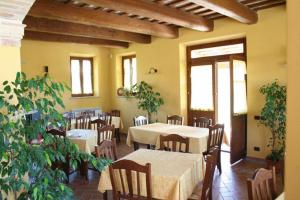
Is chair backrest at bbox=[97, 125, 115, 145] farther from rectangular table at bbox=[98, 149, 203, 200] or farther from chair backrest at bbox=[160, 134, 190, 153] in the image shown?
rectangular table at bbox=[98, 149, 203, 200]

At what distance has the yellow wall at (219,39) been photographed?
4.79m

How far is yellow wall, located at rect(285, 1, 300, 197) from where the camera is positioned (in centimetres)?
75

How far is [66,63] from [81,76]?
71cm

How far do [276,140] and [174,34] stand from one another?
129 inches

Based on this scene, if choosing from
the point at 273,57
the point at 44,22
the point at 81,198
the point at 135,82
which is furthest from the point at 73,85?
the point at 273,57

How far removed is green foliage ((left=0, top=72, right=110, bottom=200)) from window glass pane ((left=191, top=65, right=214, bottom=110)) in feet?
15.4

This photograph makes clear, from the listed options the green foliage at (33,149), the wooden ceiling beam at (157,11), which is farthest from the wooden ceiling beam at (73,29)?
the green foliage at (33,149)

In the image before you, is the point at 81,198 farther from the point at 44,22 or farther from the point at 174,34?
the point at 174,34

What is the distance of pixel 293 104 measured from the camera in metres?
0.76

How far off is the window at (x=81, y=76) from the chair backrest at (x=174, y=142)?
15.8ft

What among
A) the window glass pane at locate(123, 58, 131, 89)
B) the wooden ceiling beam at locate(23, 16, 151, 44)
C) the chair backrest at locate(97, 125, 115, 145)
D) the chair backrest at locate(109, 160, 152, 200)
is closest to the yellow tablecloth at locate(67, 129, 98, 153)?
the chair backrest at locate(97, 125, 115, 145)

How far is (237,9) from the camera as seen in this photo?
4387 millimetres

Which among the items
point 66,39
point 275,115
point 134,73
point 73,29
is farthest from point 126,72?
point 275,115

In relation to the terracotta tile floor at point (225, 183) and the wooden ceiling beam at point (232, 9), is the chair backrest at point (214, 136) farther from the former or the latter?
the wooden ceiling beam at point (232, 9)
